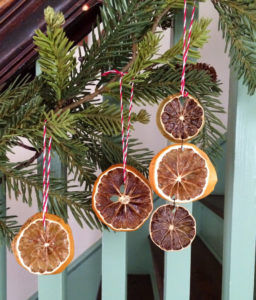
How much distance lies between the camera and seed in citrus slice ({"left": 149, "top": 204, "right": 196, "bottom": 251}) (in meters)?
0.39

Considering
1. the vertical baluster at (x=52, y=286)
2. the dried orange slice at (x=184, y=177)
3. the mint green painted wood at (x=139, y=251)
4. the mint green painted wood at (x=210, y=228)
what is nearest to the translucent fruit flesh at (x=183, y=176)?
the dried orange slice at (x=184, y=177)

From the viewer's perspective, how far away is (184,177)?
36cm

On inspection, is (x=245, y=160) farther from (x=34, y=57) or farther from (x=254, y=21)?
(x=34, y=57)

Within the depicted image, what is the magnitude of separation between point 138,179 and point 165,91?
130 millimetres

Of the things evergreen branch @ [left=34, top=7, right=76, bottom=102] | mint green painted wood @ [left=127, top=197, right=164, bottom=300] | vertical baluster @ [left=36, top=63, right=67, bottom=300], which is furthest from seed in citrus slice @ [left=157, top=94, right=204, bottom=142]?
mint green painted wood @ [left=127, top=197, right=164, bottom=300]

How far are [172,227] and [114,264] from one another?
206mm

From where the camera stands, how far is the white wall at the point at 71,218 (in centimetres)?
109

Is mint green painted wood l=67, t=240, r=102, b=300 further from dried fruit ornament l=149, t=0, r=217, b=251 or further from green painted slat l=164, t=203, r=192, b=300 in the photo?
dried fruit ornament l=149, t=0, r=217, b=251

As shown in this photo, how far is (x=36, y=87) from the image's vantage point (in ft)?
1.30

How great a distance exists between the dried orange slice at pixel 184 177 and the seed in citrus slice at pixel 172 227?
38 millimetres

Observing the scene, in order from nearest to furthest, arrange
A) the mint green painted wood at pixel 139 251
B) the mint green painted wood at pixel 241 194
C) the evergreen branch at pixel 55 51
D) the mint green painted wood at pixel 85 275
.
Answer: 1. the evergreen branch at pixel 55 51
2. the mint green painted wood at pixel 241 194
3. the mint green painted wood at pixel 85 275
4. the mint green painted wood at pixel 139 251

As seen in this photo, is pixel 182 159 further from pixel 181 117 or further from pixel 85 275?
pixel 85 275

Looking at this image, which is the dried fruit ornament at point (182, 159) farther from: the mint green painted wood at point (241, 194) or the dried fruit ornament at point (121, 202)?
the mint green painted wood at point (241, 194)

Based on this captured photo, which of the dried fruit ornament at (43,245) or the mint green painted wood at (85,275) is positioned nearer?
the dried fruit ornament at (43,245)
